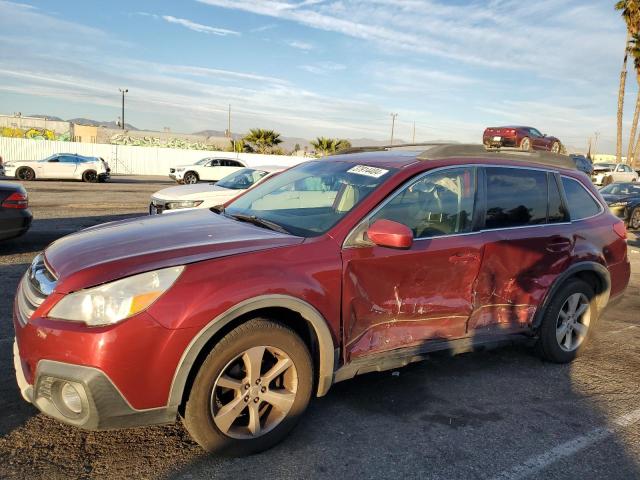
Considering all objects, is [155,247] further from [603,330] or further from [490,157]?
[603,330]

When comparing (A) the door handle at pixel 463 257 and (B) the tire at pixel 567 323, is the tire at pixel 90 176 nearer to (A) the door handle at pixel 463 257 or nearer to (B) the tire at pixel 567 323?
(B) the tire at pixel 567 323

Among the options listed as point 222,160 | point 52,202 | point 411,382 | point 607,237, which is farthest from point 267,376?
point 222,160

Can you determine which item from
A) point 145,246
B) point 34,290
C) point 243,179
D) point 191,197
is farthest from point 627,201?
point 34,290

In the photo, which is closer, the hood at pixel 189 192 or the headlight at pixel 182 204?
the headlight at pixel 182 204

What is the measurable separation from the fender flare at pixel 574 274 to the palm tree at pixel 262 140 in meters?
45.7

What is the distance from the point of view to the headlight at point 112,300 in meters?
2.60

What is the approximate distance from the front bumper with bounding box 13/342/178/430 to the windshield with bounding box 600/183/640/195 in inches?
652

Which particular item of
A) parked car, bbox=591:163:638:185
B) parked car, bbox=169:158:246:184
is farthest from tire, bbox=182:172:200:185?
parked car, bbox=591:163:638:185

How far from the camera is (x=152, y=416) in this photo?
2676 mm

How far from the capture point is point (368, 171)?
3811 millimetres

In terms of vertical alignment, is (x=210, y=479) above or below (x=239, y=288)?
below

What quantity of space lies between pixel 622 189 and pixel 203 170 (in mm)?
19333

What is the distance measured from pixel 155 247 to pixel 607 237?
4.01 meters

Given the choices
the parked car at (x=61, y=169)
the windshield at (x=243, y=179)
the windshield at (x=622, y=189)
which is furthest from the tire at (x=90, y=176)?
the windshield at (x=622, y=189)
